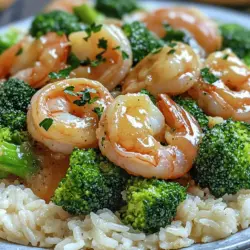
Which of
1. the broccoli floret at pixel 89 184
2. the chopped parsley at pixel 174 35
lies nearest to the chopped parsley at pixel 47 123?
the broccoli floret at pixel 89 184

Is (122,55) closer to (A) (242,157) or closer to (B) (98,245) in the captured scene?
(A) (242,157)

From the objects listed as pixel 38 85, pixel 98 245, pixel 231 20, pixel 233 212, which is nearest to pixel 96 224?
pixel 98 245

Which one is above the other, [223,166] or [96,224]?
[223,166]

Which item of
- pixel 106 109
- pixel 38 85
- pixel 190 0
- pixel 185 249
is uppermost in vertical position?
pixel 106 109

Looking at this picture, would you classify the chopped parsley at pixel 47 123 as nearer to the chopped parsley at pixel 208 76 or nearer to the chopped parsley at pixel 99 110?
the chopped parsley at pixel 99 110

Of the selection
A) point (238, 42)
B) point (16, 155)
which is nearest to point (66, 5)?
point (238, 42)

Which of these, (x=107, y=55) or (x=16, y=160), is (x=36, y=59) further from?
(x=16, y=160)
